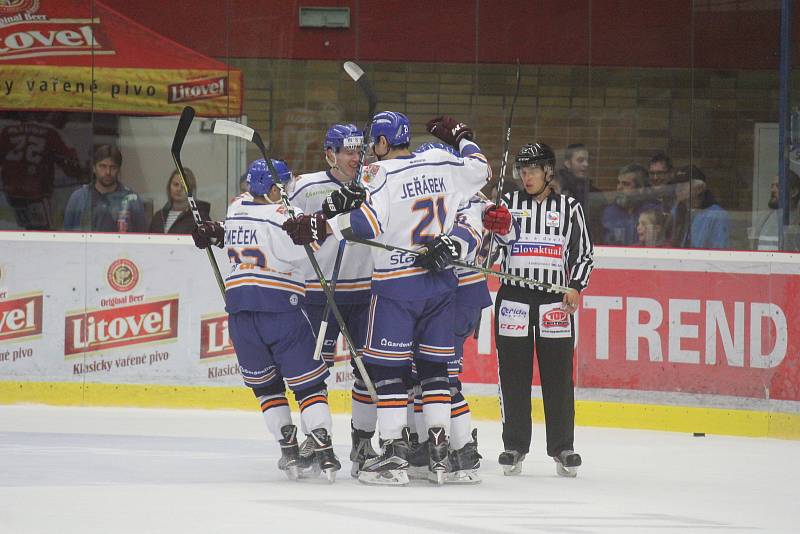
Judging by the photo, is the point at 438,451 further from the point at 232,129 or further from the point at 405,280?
the point at 232,129

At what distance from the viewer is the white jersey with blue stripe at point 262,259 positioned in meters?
5.76

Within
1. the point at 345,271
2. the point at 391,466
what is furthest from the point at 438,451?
the point at 345,271

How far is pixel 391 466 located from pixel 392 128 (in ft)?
4.29

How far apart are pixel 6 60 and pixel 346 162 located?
3.76 metres

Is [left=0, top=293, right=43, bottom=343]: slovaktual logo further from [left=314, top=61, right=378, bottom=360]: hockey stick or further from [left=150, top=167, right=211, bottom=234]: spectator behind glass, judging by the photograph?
[left=314, top=61, right=378, bottom=360]: hockey stick

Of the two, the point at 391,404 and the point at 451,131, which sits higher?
the point at 451,131

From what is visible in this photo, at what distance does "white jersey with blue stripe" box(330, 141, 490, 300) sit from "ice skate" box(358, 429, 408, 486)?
0.57 m

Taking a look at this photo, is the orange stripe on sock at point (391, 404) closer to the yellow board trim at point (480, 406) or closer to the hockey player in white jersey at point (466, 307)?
the hockey player in white jersey at point (466, 307)

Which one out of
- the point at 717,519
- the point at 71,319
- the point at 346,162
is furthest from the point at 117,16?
the point at 717,519

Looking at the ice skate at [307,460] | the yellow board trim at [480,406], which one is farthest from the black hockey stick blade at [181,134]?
the yellow board trim at [480,406]

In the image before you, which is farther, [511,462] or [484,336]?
[484,336]

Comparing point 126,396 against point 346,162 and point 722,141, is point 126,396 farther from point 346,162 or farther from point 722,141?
point 722,141

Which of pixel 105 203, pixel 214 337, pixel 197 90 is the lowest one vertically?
pixel 214 337

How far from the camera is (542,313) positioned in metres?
6.21
